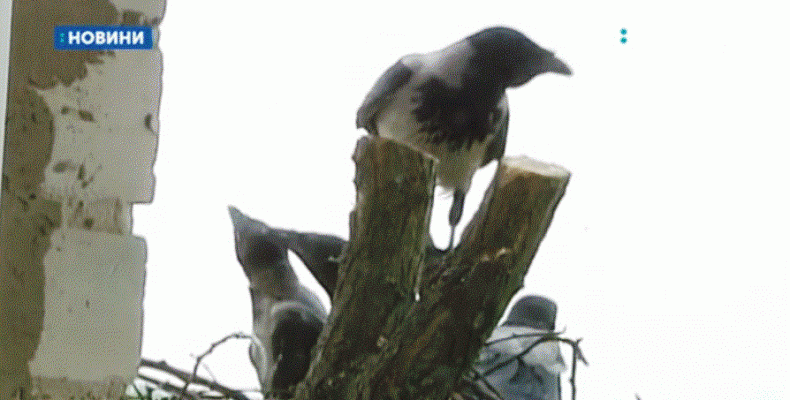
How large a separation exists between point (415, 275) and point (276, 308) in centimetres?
26

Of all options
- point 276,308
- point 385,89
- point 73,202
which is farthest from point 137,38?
point 385,89

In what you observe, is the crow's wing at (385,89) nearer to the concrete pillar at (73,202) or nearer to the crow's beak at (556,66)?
the crow's beak at (556,66)

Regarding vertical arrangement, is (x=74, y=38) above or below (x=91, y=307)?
above

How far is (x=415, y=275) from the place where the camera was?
0.73 meters

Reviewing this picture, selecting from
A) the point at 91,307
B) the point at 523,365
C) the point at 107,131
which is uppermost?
the point at 107,131

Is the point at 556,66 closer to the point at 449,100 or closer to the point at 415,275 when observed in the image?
the point at 449,100

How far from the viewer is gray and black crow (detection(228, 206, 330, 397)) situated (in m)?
0.91

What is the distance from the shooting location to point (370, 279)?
720mm

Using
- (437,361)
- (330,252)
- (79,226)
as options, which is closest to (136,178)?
(79,226)

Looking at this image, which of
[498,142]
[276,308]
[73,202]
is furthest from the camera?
[498,142]

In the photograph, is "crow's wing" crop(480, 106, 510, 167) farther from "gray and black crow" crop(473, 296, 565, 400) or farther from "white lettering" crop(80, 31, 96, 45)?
"white lettering" crop(80, 31, 96, 45)

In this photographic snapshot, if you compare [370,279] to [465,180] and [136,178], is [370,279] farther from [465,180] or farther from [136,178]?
[465,180]

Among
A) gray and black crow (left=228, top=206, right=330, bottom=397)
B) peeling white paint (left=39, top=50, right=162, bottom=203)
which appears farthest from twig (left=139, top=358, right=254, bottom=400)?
peeling white paint (left=39, top=50, right=162, bottom=203)

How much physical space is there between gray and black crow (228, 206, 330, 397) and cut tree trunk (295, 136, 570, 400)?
0.18 metres
